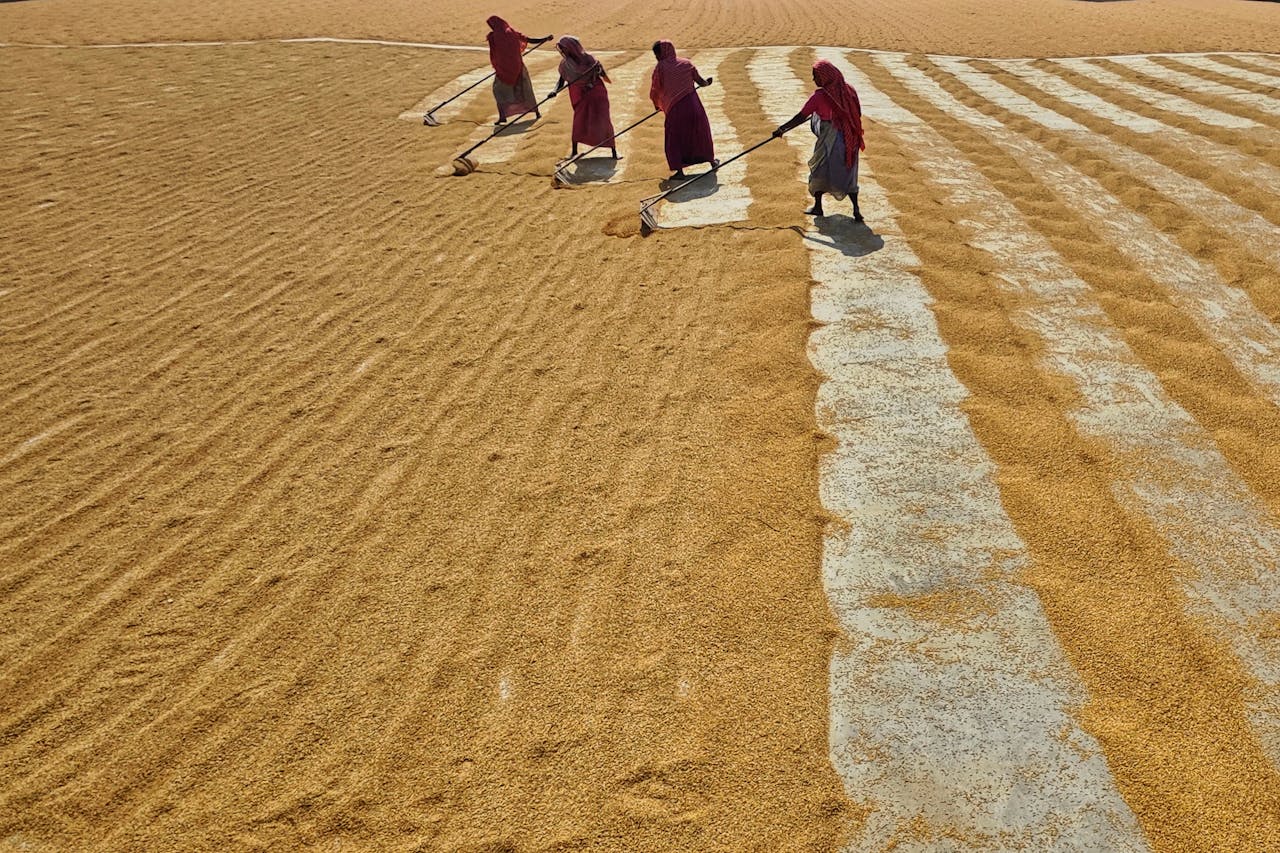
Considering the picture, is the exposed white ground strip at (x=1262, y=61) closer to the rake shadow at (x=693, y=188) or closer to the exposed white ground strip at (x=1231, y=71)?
the exposed white ground strip at (x=1231, y=71)

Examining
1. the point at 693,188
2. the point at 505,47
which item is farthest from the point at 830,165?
the point at 505,47

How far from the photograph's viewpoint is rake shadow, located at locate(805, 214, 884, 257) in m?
5.38

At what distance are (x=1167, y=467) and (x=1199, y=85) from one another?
9.74 meters

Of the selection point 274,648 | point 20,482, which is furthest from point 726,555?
point 20,482

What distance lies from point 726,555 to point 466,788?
1304mm

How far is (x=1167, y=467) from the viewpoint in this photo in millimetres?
3367

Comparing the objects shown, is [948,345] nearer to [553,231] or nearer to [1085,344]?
[1085,344]

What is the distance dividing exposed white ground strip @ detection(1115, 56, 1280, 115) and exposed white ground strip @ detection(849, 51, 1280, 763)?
6041 millimetres

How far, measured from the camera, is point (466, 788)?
228 centimetres

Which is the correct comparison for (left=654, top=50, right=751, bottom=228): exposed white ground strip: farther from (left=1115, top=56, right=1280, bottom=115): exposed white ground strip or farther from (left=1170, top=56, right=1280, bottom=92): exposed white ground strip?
(left=1170, top=56, right=1280, bottom=92): exposed white ground strip

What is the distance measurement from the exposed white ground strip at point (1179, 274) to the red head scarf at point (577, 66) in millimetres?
4316

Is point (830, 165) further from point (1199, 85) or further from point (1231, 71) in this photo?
point (1231, 71)

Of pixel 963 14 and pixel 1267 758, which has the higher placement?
pixel 963 14

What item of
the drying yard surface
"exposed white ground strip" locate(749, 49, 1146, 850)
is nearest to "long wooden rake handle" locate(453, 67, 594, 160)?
the drying yard surface
